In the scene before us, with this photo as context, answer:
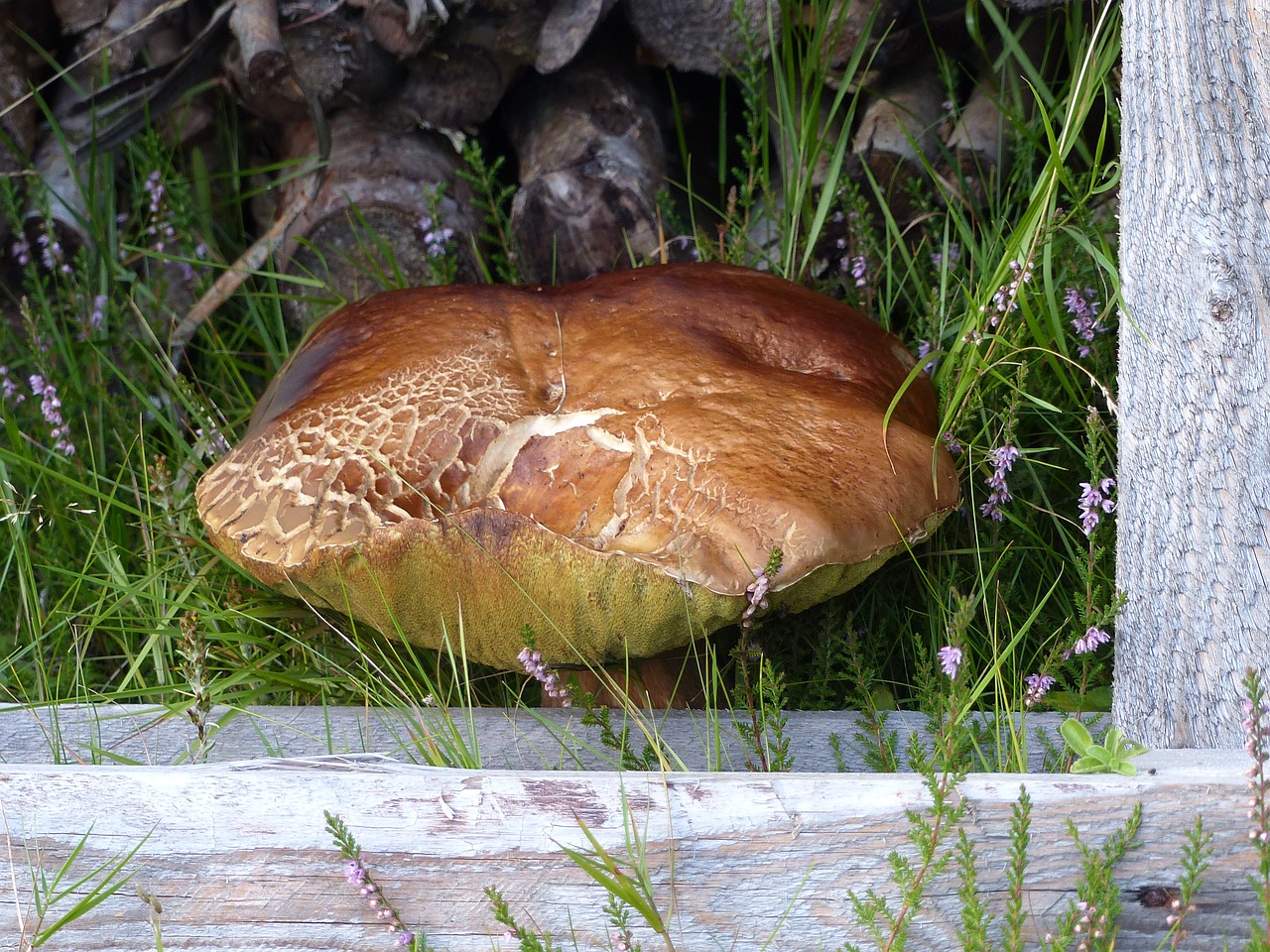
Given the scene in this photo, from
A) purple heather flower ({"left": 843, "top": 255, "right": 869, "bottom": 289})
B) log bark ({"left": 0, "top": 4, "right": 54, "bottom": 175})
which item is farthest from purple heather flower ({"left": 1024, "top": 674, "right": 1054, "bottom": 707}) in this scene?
log bark ({"left": 0, "top": 4, "right": 54, "bottom": 175})

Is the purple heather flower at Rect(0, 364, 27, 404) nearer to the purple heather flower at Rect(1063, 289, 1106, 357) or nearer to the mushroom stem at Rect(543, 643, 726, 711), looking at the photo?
the mushroom stem at Rect(543, 643, 726, 711)

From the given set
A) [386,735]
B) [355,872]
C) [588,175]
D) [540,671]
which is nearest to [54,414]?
[386,735]

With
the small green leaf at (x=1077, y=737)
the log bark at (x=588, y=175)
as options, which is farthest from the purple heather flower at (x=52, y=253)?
the small green leaf at (x=1077, y=737)

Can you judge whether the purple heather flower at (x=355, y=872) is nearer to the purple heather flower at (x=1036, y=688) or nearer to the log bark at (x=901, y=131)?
the purple heather flower at (x=1036, y=688)

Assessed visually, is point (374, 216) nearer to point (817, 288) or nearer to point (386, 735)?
point (817, 288)

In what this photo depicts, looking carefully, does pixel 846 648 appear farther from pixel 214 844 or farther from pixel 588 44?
pixel 588 44

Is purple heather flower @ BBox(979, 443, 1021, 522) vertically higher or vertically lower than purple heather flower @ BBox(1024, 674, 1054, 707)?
higher

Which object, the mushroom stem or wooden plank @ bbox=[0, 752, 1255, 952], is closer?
wooden plank @ bbox=[0, 752, 1255, 952]
